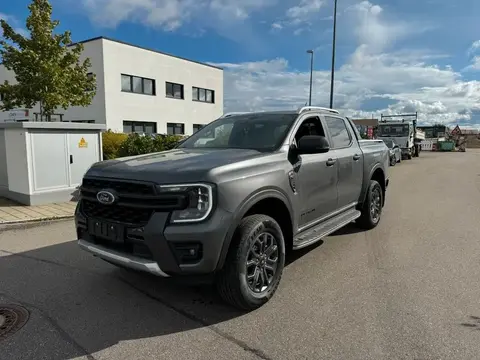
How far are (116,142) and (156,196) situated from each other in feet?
33.4

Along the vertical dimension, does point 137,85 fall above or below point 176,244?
above

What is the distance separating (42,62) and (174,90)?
15663 mm

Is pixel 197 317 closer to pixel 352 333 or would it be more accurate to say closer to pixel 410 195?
pixel 352 333

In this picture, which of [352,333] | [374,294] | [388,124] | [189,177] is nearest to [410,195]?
[374,294]

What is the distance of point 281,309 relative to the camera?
11.5 ft

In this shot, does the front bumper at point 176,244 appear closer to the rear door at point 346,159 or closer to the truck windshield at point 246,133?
the truck windshield at point 246,133

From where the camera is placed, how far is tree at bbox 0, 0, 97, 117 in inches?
515

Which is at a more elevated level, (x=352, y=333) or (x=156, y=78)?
(x=156, y=78)

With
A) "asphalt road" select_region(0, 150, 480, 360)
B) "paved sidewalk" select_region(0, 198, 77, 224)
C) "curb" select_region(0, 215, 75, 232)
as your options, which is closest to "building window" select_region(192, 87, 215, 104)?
"paved sidewalk" select_region(0, 198, 77, 224)

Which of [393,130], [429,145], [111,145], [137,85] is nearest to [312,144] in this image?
[111,145]

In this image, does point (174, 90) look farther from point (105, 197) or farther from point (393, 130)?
point (105, 197)

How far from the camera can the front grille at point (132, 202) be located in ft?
9.97

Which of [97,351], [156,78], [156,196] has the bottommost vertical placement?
[97,351]

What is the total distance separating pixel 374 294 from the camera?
3.81 m
